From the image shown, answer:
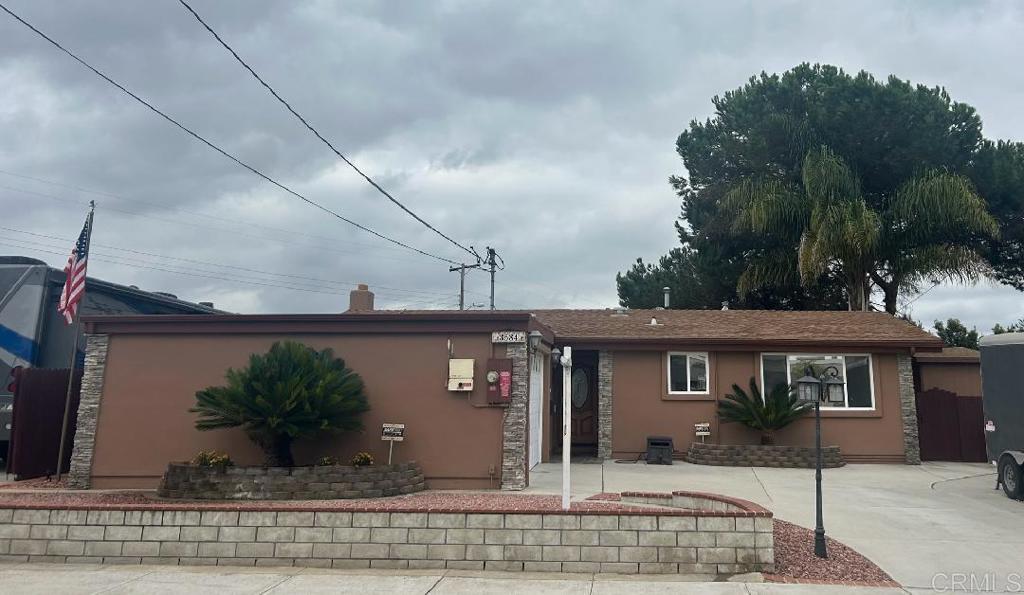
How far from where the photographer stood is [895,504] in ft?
31.2

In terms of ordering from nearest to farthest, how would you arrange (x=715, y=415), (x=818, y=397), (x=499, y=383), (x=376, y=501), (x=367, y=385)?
(x=818, y=397), (x=376, y=501), (x=499, y=383), (x=367, y=385), (x=715, y=415)

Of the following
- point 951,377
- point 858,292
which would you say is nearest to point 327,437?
point 951,377

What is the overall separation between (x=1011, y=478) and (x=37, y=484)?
15.8 meters

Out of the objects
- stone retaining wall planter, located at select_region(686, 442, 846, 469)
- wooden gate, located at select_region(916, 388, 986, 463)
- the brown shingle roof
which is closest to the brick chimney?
the brown shingle roof

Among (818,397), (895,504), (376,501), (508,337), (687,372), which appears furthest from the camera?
(687,372)

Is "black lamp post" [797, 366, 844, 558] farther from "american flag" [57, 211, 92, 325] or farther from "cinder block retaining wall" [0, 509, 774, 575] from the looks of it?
"american flag" [57, 211, 92, 325]

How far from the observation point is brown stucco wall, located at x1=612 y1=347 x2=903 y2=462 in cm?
1451

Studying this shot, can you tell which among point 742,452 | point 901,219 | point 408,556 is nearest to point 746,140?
point 901,219

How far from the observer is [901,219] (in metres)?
23.3

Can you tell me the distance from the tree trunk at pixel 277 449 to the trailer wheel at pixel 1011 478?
11.3 m

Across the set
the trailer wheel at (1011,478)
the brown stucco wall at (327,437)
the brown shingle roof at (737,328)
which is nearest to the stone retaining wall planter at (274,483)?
the brown stucco wall at (327,437)

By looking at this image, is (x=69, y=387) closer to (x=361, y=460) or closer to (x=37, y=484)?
(x=37, y=484)

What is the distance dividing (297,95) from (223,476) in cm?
645

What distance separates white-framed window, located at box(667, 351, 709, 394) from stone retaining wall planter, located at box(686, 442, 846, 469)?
156 centimetres
